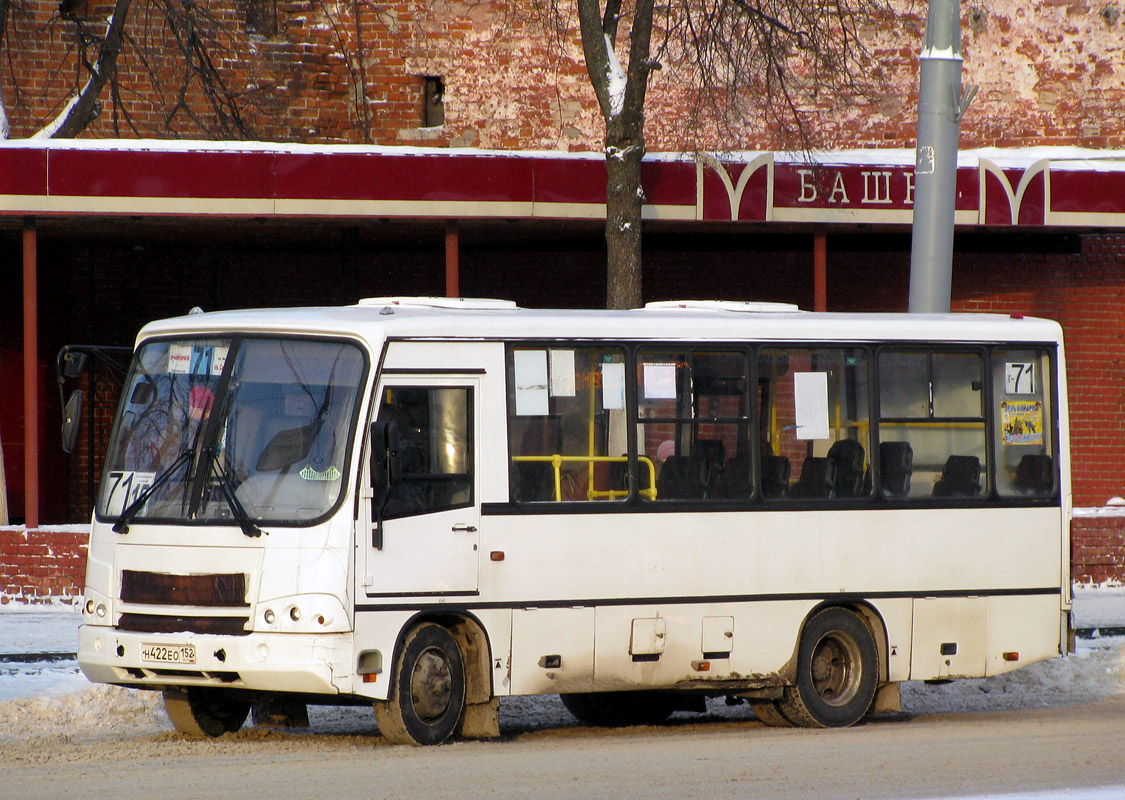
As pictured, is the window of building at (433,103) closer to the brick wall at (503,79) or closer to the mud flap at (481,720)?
the brick wall at (503,79)

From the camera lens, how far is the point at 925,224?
41.3 ft

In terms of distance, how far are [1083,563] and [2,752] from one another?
1291 centimetres

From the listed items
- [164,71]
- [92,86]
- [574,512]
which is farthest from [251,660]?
[164,71]

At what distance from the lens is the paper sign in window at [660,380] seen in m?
9.76

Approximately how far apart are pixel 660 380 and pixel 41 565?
8.44 meters

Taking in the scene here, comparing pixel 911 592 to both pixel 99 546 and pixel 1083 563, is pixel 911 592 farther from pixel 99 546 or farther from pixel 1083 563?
pixel 1083 563

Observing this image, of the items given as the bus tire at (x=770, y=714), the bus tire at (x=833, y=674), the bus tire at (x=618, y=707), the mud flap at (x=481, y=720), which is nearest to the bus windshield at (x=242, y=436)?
the mud flap at (x=481, y=720)

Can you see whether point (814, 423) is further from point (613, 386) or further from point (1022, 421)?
point (1022, 421)

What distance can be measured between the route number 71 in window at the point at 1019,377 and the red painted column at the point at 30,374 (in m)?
9.68

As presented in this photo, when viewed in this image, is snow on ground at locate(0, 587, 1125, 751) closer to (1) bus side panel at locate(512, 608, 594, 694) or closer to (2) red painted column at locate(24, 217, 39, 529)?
(1) bus side panel at locate(512, 608, 594, 694)

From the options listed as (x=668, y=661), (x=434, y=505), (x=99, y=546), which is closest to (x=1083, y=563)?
(x=668, y=661)

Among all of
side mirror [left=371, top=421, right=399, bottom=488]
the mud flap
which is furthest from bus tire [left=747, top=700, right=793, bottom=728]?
side mirror [left=371, top=421, right=399, bottom=488]

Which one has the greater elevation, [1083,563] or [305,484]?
[305,484]

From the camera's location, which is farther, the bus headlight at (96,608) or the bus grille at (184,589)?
the bus headlight at (96,608)
